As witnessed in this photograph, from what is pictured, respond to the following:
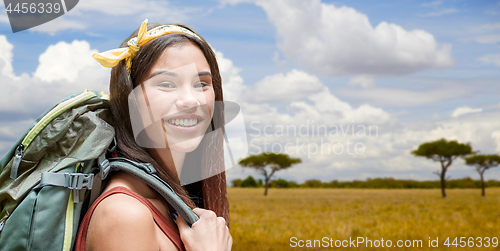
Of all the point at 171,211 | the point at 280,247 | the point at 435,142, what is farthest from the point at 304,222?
the point at 435,142

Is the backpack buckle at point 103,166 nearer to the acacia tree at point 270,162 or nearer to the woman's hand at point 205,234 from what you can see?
the woman's hand at point 205,234

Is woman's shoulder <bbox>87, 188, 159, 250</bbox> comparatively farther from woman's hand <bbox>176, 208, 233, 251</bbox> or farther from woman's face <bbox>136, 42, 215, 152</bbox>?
woman's face <bbox>136, 42, 215, 152</bbox>

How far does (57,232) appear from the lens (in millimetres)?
1715

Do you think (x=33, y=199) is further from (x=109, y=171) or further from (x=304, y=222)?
(x=304, y=222)

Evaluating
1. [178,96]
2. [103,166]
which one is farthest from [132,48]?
[103,166]

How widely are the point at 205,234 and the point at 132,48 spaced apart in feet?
4.05

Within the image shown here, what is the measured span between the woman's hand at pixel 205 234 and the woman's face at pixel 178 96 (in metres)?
0.47

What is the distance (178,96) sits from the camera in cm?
220

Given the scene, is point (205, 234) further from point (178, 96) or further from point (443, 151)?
point (443, 151)

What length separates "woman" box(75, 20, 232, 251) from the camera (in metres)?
1.82

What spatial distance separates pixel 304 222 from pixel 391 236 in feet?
16.9

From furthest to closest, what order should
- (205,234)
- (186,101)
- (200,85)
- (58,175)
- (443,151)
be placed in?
(443,151) < (200,85) < (186,101) < (205,234) < (58,175)

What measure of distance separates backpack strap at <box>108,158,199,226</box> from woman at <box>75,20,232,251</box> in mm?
73

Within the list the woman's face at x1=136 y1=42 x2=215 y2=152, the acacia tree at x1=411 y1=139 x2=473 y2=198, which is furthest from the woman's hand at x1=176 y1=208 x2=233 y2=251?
the acacia tree at x1=411 y1=139 x2=473 y2=198
